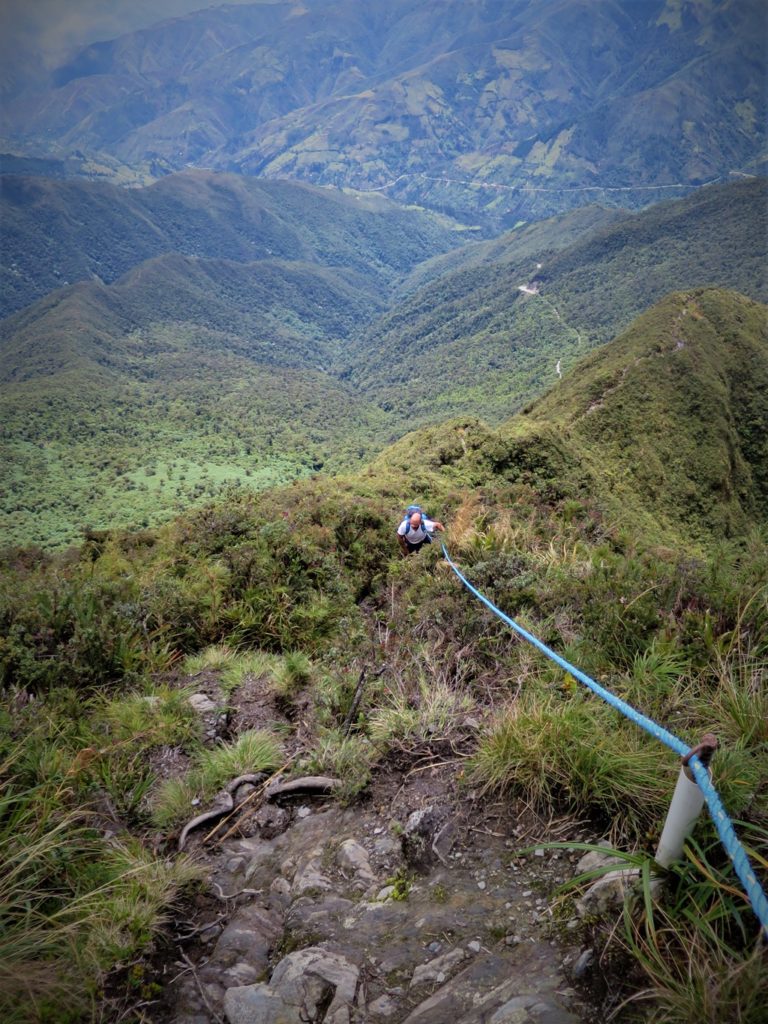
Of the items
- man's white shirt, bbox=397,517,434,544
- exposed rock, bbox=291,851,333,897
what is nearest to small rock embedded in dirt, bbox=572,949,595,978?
exposed rock, bbox=291,851,333,897

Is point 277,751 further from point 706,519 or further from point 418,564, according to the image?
point 706,519

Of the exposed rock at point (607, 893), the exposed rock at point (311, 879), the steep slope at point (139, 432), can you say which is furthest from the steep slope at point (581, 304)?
the exposed rock at point (607, 893)

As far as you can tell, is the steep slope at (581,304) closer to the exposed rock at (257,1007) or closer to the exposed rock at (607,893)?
the exposed rock at (607,893)

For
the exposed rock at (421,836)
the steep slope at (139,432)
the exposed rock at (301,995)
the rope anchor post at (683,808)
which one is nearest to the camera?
the rope anchor post at (683,808)

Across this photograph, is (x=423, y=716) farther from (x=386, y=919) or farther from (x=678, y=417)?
(x=678, y=417)

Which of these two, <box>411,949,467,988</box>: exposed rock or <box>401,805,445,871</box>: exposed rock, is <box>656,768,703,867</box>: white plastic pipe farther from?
<box>401,805,445,871</box>: exposed rock

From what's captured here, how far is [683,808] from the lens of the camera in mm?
2199

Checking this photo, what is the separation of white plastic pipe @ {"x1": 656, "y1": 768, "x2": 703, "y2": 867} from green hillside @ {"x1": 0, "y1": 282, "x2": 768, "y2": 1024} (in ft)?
0.23

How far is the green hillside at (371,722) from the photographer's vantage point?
243cm

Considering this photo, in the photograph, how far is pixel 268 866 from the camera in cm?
363

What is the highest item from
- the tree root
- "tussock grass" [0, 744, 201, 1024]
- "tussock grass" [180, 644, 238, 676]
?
"tussock grass" [0, 744, 201, 1024]

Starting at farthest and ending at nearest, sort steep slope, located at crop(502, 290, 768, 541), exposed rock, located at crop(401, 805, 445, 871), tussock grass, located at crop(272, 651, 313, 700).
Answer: steep slope, located at crop(502, 290, 768, 541)
tussock grass, located at crop(272, 651, 313, 700)
exposed rock, located at crop(401, 805, 445, 871)

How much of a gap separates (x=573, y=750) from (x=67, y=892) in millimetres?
3002

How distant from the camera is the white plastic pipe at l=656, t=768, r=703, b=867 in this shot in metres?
2.13
